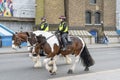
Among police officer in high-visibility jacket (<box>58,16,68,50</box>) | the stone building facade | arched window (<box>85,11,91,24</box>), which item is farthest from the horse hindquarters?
arched window (<box>85,11,91,24</box>)

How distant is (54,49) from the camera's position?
13578mm

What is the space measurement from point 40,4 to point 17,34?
30.0 m

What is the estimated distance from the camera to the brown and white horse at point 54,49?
1348cm

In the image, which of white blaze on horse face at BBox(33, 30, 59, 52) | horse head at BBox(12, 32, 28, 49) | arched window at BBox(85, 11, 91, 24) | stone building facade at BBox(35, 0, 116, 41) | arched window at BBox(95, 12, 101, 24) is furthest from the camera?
arched window at BBox(95, 12, 101, 24)

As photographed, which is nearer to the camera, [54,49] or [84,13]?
[54,49]

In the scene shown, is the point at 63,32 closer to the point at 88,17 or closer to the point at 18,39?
the point at 18,39

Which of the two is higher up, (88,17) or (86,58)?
(86,58)

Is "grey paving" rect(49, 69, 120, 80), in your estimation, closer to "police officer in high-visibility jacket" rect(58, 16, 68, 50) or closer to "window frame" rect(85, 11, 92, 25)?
"police officer in high-visibility jacket" rect(58, 16, 68, 50)

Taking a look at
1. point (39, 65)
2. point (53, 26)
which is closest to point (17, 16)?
point (53, 26)

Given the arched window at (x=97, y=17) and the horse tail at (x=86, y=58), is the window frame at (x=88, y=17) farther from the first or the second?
the horse tail at (x=86, y=58)

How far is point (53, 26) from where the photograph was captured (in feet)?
149

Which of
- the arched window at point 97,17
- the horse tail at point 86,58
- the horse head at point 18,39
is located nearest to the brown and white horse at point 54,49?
the horse tail at point 86,58

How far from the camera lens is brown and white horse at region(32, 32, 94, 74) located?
13484 mm

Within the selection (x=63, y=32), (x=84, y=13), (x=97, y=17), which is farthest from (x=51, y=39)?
(x=97, y=17)
